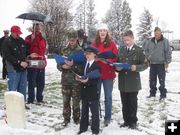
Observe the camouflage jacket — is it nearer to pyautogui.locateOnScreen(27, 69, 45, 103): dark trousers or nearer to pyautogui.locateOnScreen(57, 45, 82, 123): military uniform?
pyautogui.locateOnScreen(57, 45, 82, 123): military uniform

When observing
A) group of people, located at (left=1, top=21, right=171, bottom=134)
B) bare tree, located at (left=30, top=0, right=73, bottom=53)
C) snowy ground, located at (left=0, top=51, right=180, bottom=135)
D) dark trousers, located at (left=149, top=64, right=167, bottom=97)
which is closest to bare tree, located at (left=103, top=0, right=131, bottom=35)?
bare tree, located at (left=30, top=0, right=73, bottom=53)

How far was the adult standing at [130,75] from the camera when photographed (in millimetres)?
7656

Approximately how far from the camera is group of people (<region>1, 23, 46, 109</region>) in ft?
30.5

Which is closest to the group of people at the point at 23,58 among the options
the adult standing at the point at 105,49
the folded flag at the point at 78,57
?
the folded flag at the point at 78,57

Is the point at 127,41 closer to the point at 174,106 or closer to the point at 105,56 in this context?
the point at 105,56

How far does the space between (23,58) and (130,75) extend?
10.1 ft

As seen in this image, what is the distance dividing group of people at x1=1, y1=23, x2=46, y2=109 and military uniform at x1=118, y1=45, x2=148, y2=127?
110 inches

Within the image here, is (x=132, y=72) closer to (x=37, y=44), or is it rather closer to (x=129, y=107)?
(x=129, y=107)

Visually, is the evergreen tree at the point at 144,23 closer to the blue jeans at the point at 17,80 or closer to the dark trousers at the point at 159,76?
the dark trousers at the point at 159,76

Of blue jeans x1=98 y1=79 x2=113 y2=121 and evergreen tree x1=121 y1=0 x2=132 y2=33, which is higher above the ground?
evergreen tree x1=121 y1=0 x2=132 y2=33

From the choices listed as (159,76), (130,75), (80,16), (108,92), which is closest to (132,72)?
(130,75)

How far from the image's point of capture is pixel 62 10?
50.3 metres

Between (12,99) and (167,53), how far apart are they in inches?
201

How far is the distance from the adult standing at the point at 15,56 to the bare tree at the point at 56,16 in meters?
35.3
